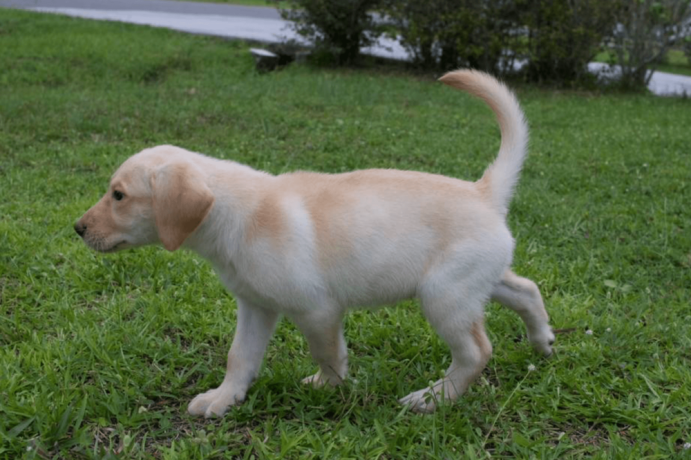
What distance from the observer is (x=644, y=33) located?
13.3m

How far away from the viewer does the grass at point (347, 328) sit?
2.81 meters

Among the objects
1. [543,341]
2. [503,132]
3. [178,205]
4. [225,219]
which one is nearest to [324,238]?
[225,219]

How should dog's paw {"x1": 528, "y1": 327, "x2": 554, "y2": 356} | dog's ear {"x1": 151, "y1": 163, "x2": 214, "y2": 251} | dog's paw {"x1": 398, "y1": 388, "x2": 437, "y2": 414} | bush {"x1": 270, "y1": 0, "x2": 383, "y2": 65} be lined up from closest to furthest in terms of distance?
dog's ear {"x1": 151, "y1": 163, "x2": 214, "y2": 251}, dog's paw {"x1": 398, "y1": 388, "x2": 437, "y2": 414}, dog's paw {"x1": 528, "y1": 327, "x2": 554, "y2": 356}, bush {"x1": 270, "y1": 0, "x2": 383, "y2": 65}

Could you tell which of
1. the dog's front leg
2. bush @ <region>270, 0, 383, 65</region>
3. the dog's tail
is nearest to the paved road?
bush @ <region>270, 0, 383, 65</region>

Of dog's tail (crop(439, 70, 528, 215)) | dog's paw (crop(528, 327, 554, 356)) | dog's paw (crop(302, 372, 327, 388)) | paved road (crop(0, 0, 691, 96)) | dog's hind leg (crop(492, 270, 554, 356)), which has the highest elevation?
dog's tail (crop(439, 70, 528, 215))

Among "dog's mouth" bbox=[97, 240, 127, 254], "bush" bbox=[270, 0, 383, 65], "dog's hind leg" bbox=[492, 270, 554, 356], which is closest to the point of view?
"dog's mouth" bbox=[97, 240, 127, 254]

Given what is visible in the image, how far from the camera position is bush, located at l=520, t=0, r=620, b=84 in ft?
42.9

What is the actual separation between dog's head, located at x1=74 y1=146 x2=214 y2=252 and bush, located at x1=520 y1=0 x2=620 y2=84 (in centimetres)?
1150

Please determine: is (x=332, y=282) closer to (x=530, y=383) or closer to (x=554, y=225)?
(x=530, y=383)

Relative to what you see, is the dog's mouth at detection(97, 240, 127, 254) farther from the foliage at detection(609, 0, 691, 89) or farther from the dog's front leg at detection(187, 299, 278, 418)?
the foliage at detection(609, 0, 691, 89)

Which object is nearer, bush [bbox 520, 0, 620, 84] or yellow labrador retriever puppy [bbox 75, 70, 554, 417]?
yellow labrador retriever puppy [bbox 75, 70, 554, 417]

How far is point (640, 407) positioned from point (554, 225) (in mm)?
2432

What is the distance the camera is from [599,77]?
1429 cm

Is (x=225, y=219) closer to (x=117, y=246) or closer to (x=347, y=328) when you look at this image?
(x=117, y=246)
